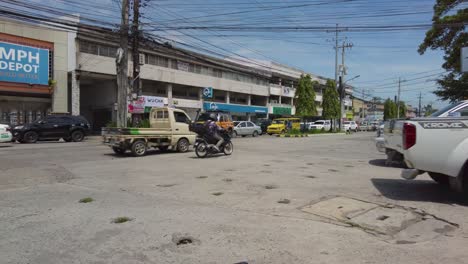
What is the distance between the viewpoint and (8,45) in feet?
90.8

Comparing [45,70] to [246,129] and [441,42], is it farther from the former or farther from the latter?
[441,42]

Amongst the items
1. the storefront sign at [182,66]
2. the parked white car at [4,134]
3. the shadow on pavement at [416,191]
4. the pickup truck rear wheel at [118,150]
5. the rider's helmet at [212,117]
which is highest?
the storefront sign at [182,66]

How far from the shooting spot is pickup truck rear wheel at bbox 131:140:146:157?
1525 centimetres

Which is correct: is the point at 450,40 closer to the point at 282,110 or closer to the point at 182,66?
the point at 182,66

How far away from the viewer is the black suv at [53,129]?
22.6 m

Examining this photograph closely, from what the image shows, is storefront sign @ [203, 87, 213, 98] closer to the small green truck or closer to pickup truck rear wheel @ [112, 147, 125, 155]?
the small green truck

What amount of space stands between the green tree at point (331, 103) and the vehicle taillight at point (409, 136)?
43372 millimetres

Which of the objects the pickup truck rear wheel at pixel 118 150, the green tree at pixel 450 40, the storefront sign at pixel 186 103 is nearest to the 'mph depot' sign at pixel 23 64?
the storefront sign at pixel 186 103

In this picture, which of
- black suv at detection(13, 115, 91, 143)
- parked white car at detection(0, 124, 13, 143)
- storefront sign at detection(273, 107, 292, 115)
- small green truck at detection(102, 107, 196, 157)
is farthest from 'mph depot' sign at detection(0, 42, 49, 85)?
storefront sign at detection(273, 107, 292, 115)

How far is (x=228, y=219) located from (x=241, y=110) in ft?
156

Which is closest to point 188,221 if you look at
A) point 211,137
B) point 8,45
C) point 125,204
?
point 125,204

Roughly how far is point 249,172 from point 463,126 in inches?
220

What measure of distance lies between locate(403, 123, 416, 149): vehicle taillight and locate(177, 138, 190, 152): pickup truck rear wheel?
11.6m

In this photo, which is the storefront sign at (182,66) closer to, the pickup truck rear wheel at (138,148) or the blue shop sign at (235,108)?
the blue shop sign at (235,108)
